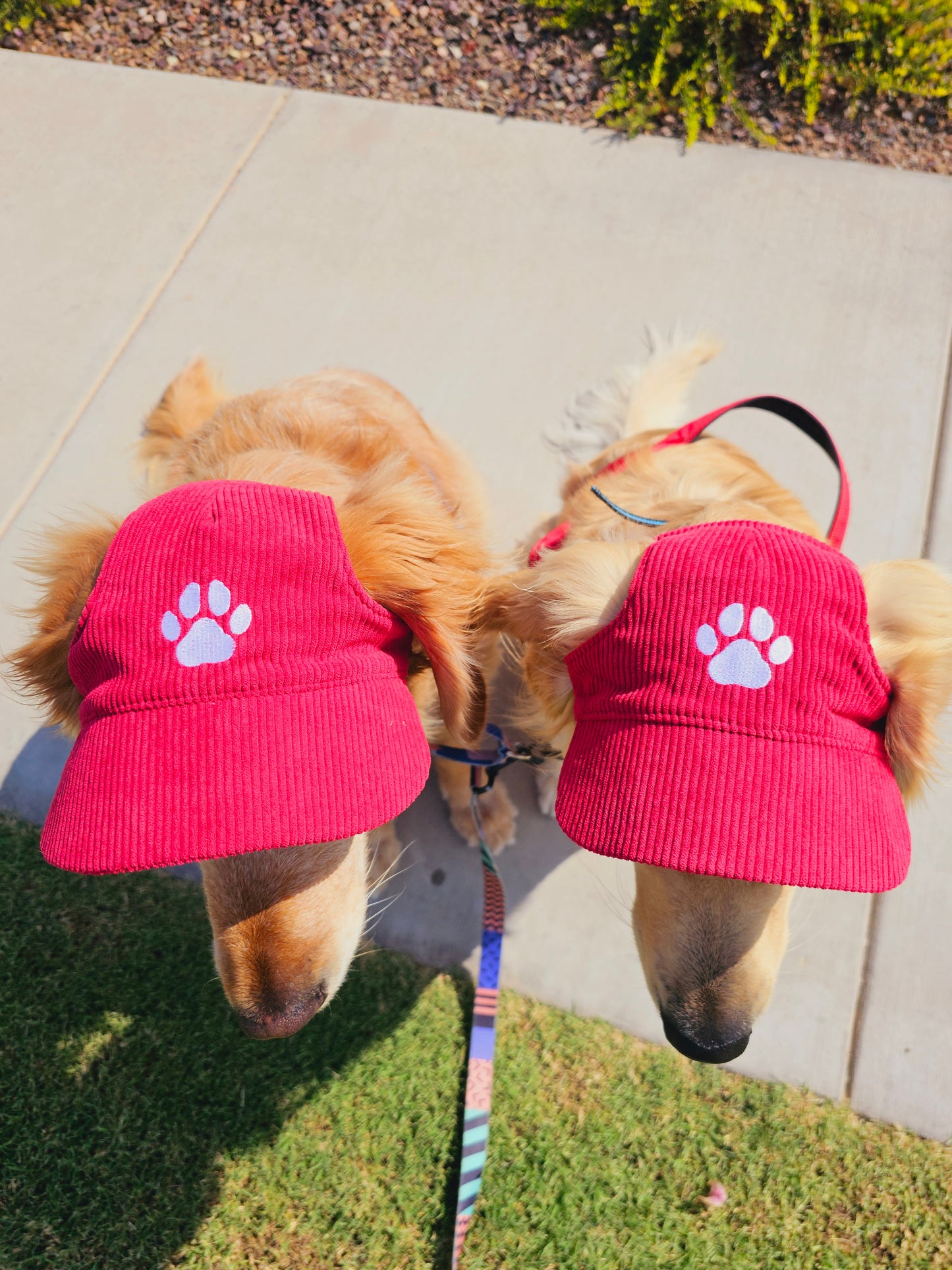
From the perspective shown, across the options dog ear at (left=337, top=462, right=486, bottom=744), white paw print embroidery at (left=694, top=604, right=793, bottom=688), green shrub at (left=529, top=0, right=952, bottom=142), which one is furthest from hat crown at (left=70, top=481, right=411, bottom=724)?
green shrub at (left=529, top=0, right=952, bottom=142)

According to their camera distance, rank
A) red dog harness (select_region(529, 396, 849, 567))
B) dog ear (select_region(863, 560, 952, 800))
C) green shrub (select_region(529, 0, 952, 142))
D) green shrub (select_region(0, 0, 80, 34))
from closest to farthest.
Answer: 1. dog ear (select_region(863, 560, 952, 800))
2. red dog harness (select_region(529, 396, 849, 567))
3. green shrub (select_region(529, 0, 952, 142))
4. green shrub (select_region(0, 0, 80, 34))

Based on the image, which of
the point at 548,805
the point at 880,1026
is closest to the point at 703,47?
the point at 548,805

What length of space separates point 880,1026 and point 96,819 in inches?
104

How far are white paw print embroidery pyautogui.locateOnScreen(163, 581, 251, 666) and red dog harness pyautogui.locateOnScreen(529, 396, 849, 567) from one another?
0.99 metres

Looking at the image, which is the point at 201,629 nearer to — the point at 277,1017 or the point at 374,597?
the point at 374,597

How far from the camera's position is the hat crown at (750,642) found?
4.91 feet

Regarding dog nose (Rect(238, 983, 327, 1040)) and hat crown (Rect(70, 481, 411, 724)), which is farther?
dog nose (Rect(238, 983, 327, 1040))

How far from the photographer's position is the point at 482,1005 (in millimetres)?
2773

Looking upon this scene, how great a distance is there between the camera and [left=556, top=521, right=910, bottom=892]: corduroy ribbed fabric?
4.85 ft

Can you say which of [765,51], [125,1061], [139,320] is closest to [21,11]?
[139,320]

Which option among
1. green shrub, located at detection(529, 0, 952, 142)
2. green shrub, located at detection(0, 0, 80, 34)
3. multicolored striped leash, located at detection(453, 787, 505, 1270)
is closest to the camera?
multicolored striped leash, located at detection(453, 787, 505, 1270)

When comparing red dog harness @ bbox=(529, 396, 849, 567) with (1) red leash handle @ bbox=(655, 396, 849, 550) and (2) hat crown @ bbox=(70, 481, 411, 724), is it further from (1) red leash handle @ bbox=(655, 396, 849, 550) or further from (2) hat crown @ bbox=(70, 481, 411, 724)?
(2) hat crown @ bbox=(70, 481, 411, 724)

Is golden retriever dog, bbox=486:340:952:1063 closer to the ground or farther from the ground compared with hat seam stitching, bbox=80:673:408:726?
closer to the ground

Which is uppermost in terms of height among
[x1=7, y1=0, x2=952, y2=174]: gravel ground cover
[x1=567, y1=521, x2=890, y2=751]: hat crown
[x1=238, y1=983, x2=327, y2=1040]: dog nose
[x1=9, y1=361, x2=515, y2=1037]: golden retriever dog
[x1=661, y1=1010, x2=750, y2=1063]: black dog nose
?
[x1=7, y1=0, x2=952, y2=174]: gravel ground cover
